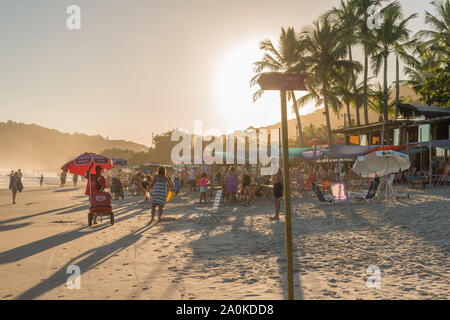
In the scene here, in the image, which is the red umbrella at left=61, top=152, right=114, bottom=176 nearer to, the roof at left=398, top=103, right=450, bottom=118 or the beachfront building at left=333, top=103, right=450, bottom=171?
the beachfront building at left=333, top=103, right=450, bottom=171

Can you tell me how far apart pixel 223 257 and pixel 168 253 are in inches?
41.7

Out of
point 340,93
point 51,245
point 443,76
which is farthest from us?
point 340,93

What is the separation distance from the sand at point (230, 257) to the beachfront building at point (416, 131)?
16030 mm

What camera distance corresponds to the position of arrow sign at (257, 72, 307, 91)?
11.2ft

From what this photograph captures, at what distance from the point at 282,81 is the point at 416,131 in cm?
2923

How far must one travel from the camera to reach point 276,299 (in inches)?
162

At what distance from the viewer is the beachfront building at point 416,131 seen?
24688mm

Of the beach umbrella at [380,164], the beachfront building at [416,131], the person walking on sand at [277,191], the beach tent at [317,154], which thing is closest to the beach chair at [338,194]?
the beach umbrella at [380,164]

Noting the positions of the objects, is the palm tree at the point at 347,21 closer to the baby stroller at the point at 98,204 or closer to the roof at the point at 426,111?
the roof at the point at 426,111

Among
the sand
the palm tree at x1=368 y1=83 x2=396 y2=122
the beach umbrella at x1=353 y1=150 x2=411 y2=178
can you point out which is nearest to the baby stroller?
the sand

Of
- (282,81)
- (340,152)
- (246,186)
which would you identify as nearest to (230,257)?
(282,81)

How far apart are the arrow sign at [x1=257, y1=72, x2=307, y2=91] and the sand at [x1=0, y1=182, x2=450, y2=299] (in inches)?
95.9

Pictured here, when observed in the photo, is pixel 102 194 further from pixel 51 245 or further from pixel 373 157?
pixel 373 157
